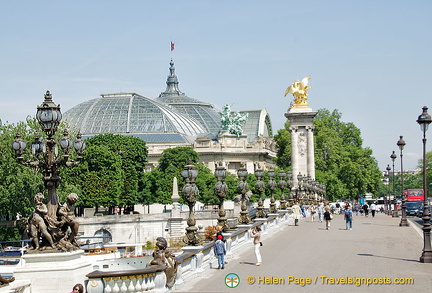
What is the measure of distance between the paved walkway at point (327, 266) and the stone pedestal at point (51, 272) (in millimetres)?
2983

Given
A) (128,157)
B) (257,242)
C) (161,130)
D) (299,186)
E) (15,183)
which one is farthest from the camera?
(161,130)

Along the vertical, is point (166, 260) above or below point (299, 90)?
below

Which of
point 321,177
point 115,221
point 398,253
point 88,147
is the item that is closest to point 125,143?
point 88,147

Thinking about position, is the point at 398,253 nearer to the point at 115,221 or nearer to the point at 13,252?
the point at 13,252

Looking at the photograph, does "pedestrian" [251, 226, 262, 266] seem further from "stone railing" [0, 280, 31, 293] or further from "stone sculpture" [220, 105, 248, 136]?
"stone sculpture" [220, 105, 248, 136]

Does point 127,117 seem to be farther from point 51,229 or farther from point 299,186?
point 51,229

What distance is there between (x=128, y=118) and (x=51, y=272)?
140985mm

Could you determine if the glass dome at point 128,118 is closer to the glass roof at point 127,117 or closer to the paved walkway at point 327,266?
the glass roof at point 127,117

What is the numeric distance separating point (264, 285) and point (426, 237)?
8.26m

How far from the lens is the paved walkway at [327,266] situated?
20038 millimetres

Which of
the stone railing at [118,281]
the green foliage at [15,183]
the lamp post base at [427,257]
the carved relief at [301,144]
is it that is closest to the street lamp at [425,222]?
the lamp post base at [427,257]

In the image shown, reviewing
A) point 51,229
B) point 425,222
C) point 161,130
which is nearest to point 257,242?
point 425,222

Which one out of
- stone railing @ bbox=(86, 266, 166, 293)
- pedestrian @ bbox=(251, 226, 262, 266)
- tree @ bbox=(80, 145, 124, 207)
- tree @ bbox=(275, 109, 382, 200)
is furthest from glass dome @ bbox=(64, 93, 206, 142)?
stone railing @ bbox=(86, 266, 166, 293)

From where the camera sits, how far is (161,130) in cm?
15562
